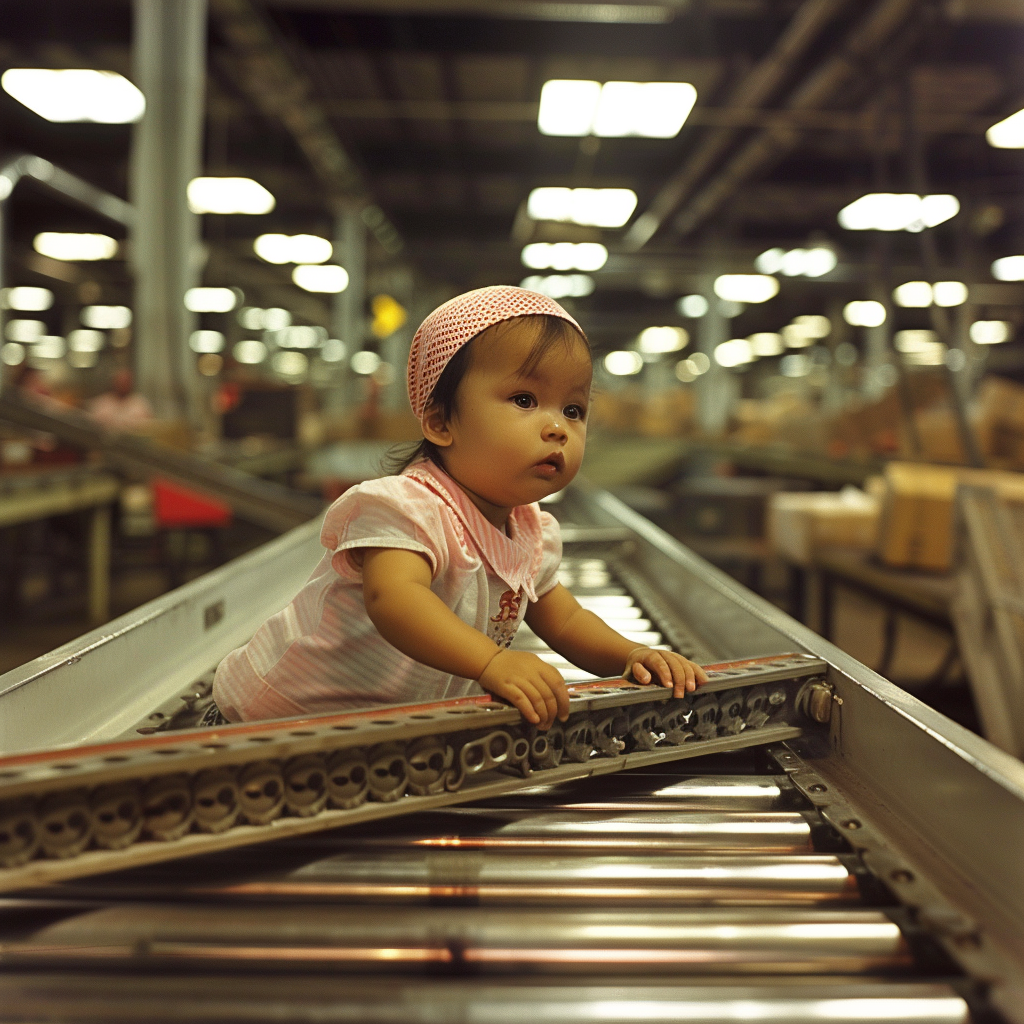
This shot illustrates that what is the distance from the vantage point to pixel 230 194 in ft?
28.2

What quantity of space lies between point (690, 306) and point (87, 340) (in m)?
18.0

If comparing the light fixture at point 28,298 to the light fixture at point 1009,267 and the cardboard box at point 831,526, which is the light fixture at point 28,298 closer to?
the light fixture at point 1009,267

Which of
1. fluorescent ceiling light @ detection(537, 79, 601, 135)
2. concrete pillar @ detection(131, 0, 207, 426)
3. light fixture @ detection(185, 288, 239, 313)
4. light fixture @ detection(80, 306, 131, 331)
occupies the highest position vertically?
light fixture @ detection(80, 306, 131, 331)

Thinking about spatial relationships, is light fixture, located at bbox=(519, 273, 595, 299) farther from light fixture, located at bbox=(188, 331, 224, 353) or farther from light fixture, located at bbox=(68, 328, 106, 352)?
light fixture, located at bbox=(68, 328, 106, 352)

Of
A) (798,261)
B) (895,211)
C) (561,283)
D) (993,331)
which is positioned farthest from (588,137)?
(993,331)

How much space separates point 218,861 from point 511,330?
0.62 m

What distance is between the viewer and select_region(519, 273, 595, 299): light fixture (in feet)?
57.2

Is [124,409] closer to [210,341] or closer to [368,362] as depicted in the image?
[210,341]

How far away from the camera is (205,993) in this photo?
643 mm

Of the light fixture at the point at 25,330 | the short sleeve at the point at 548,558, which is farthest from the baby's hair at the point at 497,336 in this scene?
the light fixture at the point at 25,330

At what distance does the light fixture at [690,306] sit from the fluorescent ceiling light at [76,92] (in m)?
15.1

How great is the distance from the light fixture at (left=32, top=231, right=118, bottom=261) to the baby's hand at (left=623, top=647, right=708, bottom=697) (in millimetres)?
14754

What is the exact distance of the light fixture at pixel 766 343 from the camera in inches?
1104

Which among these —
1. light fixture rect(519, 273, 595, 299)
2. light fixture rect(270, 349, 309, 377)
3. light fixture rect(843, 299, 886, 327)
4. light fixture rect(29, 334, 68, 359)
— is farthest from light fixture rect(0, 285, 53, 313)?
light fixture rect(843, 299, 886, 327)
